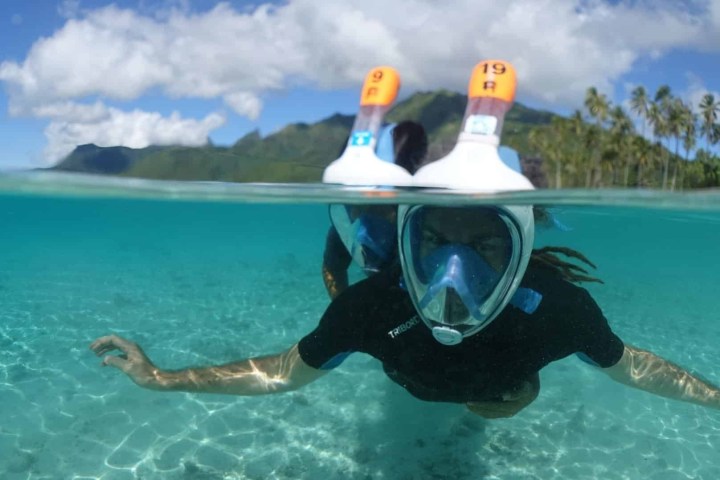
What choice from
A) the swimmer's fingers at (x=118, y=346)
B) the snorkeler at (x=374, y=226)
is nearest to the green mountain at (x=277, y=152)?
the snorkeler at (x=374, y=226)

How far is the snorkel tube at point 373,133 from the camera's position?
488cm

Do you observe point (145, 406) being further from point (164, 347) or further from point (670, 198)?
point (670, 198)

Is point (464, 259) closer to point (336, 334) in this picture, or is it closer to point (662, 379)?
point (336, 334)

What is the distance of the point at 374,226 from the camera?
17.3 ft

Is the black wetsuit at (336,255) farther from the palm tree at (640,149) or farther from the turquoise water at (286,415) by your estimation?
the palm tree at (640,149)

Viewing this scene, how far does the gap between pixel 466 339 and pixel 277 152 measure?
13.8ft

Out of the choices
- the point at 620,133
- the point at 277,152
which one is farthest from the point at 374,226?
the point at 620,133

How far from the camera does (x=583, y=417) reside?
707 centimetres

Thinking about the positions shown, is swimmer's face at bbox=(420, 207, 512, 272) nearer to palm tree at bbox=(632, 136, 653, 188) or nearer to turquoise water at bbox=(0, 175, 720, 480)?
turquoise water at bbox=(0, 175, 720, 480)

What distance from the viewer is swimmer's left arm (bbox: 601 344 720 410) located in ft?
14.4

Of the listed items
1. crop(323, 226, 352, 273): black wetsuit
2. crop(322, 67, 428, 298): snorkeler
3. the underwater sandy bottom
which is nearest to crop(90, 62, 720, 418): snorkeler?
crop(322, 67, 428, 298): snorkeler

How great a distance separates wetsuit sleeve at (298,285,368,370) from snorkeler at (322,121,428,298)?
2.91ft

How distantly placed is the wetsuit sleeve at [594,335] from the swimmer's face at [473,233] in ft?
2.67

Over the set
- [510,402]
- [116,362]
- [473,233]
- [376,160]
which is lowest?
[510,402]
